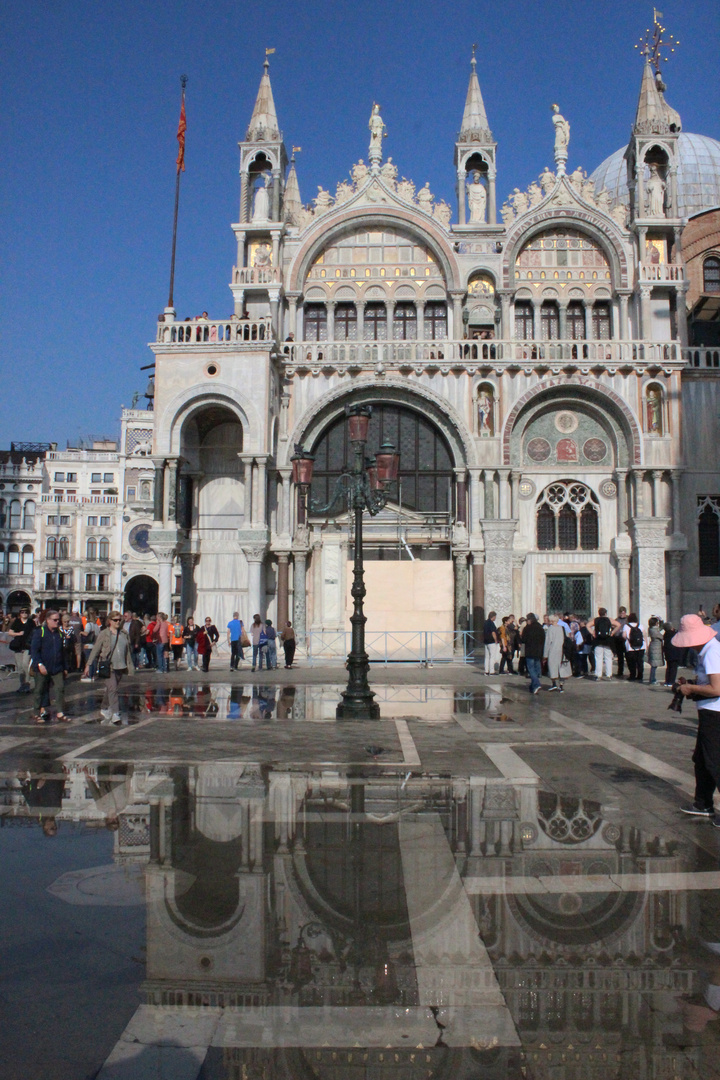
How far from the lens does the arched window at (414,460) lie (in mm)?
29375

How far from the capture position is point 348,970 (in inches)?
171

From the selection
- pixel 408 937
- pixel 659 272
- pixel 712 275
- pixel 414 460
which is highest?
pixel 712 275

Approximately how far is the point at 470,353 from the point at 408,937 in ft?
84.3

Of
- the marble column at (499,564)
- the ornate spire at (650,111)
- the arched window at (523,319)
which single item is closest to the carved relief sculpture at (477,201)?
the arched window at (523,319)

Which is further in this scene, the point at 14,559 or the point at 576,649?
the point at 14,559

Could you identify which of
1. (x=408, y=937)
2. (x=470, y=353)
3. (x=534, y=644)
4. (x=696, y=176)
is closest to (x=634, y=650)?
(x=534, y=644)

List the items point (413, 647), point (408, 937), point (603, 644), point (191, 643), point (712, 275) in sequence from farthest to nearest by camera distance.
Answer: point (712, 275), point (413, 647), point (191, 643), point (603, 644), point (408, 937)

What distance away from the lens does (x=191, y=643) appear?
24766 millimetres

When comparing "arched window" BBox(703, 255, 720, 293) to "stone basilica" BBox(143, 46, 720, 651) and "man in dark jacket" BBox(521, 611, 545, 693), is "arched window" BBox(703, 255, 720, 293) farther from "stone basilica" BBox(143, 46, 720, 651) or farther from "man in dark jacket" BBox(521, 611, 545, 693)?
"man in dark jacket" BBox(521, 611, 545, 693)

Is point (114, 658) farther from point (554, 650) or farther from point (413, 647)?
point (413, 647)

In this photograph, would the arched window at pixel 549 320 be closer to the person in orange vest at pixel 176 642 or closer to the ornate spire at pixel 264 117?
the ornate spire at pixel 264 117

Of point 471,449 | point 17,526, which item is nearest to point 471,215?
point 471,449

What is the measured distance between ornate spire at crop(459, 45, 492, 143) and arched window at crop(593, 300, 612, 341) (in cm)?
730

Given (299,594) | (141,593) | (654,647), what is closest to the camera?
(654,647)
